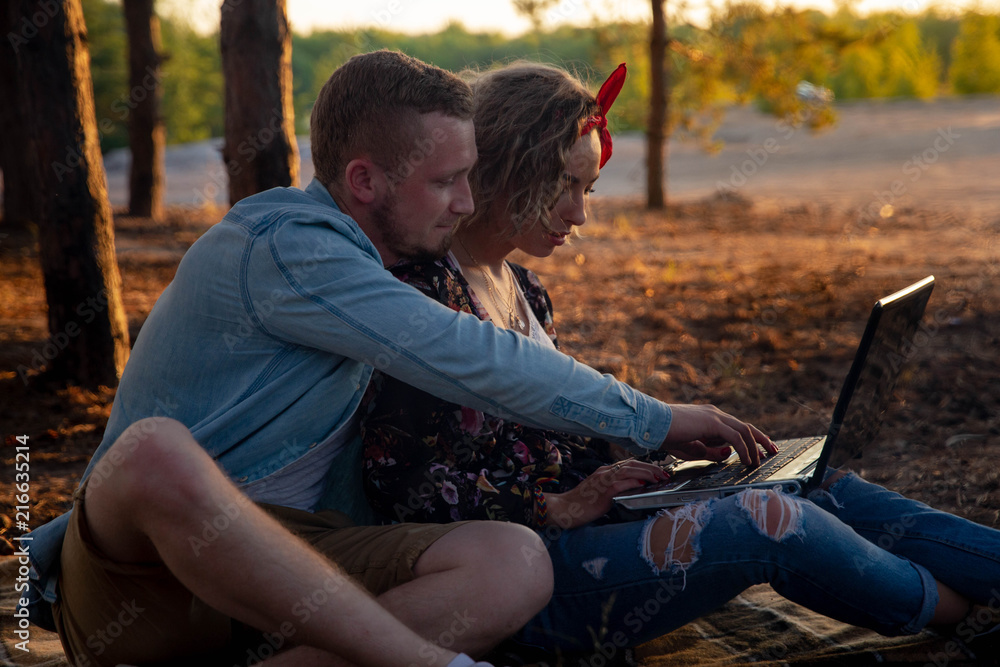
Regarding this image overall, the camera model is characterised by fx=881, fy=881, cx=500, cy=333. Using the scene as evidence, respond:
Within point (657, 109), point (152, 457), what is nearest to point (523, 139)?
point (152, 457)

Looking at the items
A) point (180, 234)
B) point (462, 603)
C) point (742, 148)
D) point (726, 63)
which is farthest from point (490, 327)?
point (742, 148)

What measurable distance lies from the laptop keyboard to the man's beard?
743 millimetres

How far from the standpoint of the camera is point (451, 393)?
67.3 inches

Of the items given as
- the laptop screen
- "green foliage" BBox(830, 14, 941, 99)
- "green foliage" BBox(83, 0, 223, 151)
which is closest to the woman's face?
the laptop screen

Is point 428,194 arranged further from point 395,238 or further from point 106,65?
point 106,65

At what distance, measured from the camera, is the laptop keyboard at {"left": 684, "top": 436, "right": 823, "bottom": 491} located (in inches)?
73.8

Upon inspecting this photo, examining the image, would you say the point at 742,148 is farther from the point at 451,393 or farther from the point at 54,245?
the point at 451,393

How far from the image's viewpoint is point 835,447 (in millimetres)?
1874

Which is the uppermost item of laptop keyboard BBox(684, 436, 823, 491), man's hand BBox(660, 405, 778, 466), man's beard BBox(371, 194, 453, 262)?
man's beard BBox(371, 194, 453, 262)

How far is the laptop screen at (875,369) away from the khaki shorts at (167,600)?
865 mm

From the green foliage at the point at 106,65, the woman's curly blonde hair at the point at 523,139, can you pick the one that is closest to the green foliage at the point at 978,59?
the green foliage at the point at 106,65

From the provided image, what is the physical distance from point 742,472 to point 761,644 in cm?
48

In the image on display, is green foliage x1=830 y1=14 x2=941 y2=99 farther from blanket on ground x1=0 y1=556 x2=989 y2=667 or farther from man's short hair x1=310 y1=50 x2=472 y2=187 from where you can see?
man's short hair x1=310 y1=50 x2=472 y2=187

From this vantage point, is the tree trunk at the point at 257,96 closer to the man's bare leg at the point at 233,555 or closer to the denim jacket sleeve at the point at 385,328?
the denim jacket sleeve at the point at 385,328
